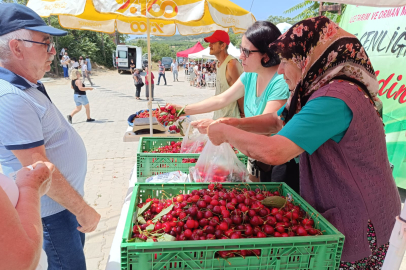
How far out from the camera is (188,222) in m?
1.42

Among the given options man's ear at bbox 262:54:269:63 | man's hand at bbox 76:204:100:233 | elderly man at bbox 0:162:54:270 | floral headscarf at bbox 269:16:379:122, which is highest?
floral headscarf at bbox 269:16:379:122

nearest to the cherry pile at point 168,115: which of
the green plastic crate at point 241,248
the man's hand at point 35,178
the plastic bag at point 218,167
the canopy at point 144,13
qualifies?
the canopy at point 144,13

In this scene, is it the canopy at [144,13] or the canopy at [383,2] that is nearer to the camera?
the canopy at [383,2]

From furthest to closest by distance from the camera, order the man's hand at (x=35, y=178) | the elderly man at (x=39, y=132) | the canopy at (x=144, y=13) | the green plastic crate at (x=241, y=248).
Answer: the canopy at (x=144, y=13) → the elderly man at (x=39, y=132) → the green plastic crate at (x=241, y=248) → the man's hand at (x=35, y=178)

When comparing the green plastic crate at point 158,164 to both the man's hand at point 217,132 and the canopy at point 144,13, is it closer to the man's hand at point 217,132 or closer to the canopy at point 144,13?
the man's hand at point 217,132

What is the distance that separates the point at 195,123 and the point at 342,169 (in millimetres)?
1250

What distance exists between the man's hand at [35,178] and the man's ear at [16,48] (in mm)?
795

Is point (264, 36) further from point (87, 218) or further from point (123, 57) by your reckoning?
point (123, 57)

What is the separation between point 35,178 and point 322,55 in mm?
1428

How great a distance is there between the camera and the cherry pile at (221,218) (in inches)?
53.6

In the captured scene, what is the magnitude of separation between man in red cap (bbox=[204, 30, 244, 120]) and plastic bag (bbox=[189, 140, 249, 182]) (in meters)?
1.43

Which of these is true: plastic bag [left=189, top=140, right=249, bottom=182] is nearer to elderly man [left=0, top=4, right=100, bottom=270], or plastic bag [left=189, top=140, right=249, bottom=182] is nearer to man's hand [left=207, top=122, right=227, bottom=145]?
man's hand [left=207, top=122, right=227, bottom=145]

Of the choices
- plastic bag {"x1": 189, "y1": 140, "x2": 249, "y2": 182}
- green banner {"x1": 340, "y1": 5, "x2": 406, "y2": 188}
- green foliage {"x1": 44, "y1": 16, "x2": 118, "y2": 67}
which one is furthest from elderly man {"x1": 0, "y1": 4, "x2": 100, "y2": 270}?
green foliage {"x1": 44, "y1": 16, "x2": 118, "y2": 67}

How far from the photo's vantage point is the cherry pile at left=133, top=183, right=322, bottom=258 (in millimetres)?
1360
